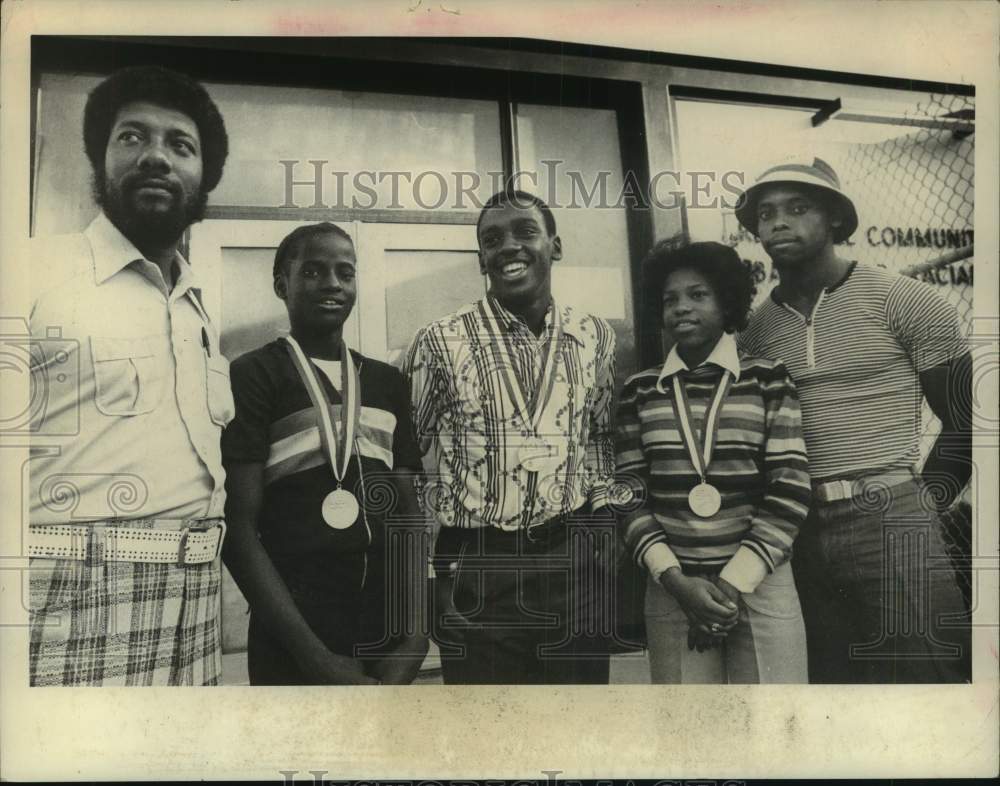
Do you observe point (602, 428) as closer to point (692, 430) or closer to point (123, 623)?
point (692, 430)

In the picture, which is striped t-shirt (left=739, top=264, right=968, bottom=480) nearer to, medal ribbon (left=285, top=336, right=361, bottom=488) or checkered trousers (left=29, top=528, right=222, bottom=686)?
medal ribbon (left=285, top=336, right=361, bottom=488)

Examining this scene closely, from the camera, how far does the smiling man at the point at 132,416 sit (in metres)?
4.16

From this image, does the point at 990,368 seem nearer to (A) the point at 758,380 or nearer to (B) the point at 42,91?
(A) the point at 758,380

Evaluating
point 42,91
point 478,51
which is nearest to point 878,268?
point 478,51

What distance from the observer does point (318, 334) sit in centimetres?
427

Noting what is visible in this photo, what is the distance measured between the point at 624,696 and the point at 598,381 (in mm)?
1400

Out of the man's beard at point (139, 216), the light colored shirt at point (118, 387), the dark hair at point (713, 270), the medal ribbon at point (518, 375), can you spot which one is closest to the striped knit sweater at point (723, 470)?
the dark hair at point (713, 270)

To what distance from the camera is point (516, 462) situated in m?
4.26

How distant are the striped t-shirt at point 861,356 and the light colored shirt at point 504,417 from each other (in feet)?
2.51

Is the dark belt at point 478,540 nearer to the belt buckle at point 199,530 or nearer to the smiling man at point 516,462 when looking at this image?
the smiling man at point 516,462

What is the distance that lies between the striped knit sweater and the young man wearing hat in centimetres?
12

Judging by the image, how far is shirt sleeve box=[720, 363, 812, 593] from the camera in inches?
169

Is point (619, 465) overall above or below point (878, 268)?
below

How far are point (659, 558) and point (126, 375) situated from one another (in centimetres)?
247
